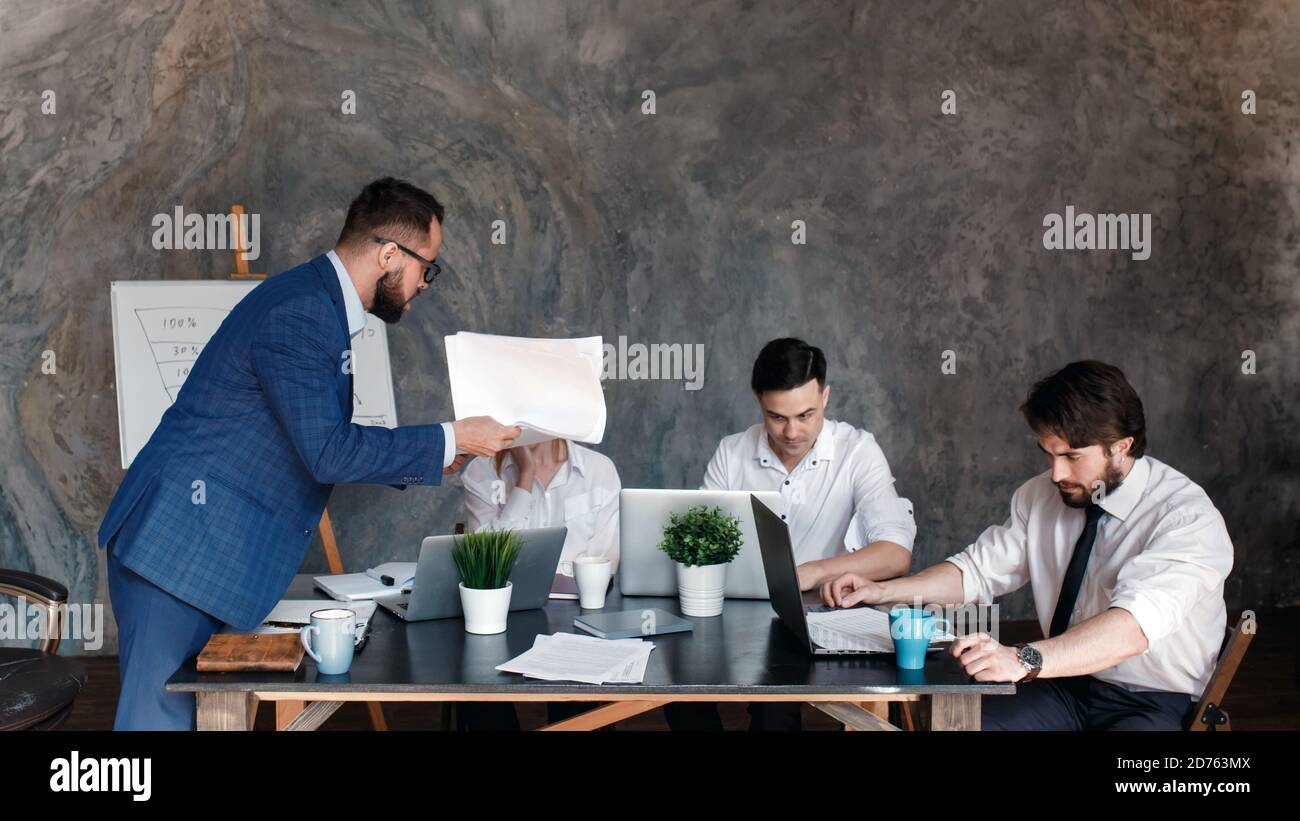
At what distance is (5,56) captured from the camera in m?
4.69

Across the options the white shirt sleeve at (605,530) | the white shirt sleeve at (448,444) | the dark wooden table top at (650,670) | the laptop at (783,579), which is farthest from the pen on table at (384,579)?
the laptop at (783,579)

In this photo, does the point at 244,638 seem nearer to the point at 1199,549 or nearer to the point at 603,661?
the point at 603,661

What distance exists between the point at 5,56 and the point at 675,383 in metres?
3.06

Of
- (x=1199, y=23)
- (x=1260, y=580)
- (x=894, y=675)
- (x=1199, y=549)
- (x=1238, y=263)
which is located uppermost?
(x=1199, y=23)

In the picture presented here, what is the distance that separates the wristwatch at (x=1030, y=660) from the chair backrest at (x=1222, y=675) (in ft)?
1.22

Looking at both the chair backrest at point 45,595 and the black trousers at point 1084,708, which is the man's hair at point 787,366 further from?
the chair backrest at point 45,595

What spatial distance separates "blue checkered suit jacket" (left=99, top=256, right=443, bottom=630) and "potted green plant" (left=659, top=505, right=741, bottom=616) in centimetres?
54

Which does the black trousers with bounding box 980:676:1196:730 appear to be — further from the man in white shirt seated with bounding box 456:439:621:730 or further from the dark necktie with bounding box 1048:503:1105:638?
the man in white shirt seated with bounding box 456:439:621:730

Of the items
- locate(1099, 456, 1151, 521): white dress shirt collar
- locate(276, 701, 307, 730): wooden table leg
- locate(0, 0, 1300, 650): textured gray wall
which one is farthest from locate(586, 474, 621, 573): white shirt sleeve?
locate(0, 0, 1300, 650): textured gray wall

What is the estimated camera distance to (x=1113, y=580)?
8.08 feet

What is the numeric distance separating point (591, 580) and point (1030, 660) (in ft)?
3.04

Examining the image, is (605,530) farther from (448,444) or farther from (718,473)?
(448,444)
